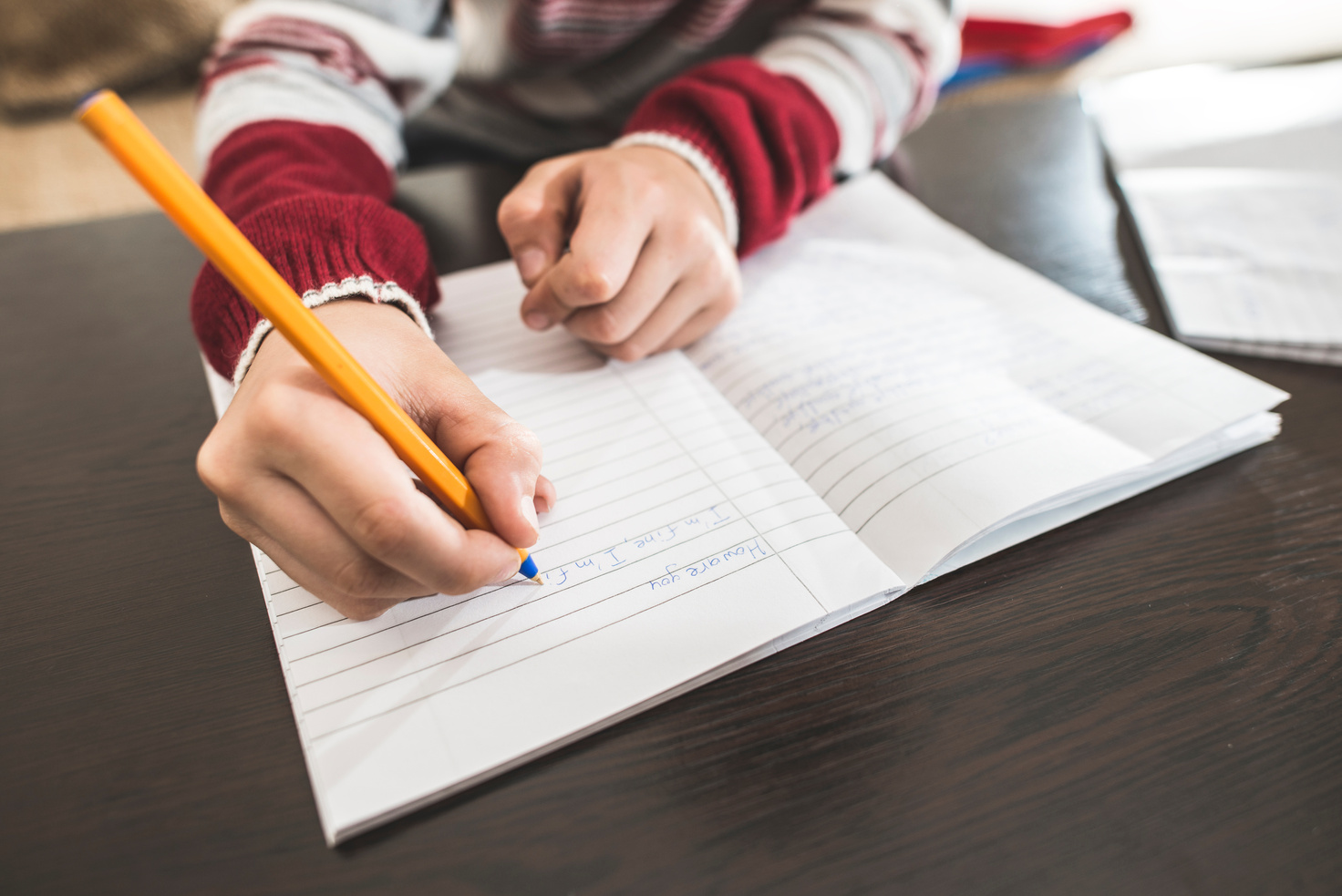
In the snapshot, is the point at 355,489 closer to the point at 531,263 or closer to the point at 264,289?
the point at 264,289

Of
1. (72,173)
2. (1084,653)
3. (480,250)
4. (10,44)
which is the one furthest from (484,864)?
(10,44)

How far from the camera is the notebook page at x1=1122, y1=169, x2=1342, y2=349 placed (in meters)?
0.39

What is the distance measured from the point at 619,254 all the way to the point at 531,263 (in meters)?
0.05

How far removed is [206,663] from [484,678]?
0.10 meters

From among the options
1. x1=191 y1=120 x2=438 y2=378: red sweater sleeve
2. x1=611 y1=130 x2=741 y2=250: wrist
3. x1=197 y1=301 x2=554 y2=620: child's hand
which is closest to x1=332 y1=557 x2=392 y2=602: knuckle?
x1=197 y1=301 x2=554 y2=620: child's hand

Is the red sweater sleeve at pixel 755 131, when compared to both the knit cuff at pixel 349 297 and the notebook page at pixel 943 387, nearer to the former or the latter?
the notebook page at pixel 943 387

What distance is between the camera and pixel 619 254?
33 cm

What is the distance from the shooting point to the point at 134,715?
0.23 m

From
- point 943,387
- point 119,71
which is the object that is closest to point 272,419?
point 943,387

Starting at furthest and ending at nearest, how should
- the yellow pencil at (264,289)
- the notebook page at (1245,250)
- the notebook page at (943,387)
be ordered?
the notebook page at (1245,250) < the notebook page at (943,387) < the yellow pencil at (264,289)

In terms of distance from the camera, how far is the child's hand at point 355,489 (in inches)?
8.0

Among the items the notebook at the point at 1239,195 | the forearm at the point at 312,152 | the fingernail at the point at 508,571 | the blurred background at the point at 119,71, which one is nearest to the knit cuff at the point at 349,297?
the forearm at the point at 312,152

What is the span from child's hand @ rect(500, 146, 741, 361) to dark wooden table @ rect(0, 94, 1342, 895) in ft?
0.55

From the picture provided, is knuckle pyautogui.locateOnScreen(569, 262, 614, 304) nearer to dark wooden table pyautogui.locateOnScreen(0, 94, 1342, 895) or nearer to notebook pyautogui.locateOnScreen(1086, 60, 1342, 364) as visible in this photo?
dark wooden table pyautogui.locateOnScreen(0, 94, 1342, 895)
